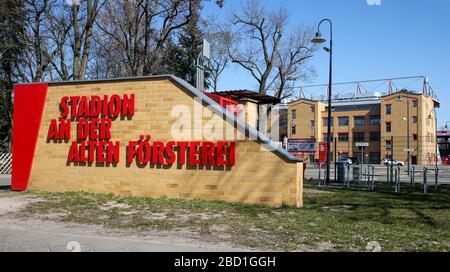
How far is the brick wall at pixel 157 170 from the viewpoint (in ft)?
37.3

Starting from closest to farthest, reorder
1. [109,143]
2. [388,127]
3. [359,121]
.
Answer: [109,143], [388,127], [359,121]

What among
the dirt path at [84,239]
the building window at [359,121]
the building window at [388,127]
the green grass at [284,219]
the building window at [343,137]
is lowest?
the dirt path at [84,239]

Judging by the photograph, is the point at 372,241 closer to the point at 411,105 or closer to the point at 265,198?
the point at 265,198

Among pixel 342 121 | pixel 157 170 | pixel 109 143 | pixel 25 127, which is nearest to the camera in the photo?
pixel 157 170

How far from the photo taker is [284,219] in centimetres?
945

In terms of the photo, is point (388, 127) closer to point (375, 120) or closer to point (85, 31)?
point (375, 120)

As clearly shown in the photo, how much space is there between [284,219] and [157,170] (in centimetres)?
476

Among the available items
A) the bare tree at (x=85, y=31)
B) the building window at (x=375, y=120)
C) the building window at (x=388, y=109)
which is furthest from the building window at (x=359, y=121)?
the bare tree at (x=85, y=31)

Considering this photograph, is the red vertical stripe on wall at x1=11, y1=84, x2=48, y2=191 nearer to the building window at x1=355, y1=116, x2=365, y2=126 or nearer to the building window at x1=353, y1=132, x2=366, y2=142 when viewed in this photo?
the building window at x1=353, y1=132, x2=366, y2=142

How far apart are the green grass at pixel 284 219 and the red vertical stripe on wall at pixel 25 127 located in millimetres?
1864

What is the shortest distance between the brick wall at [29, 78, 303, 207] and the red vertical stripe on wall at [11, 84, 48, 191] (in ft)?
0.77

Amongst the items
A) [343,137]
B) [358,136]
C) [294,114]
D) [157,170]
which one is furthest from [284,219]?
[294,114]

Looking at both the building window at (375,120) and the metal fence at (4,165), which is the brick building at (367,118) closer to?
the building window at (375,120)

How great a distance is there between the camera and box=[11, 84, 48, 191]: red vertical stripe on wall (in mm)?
14391
